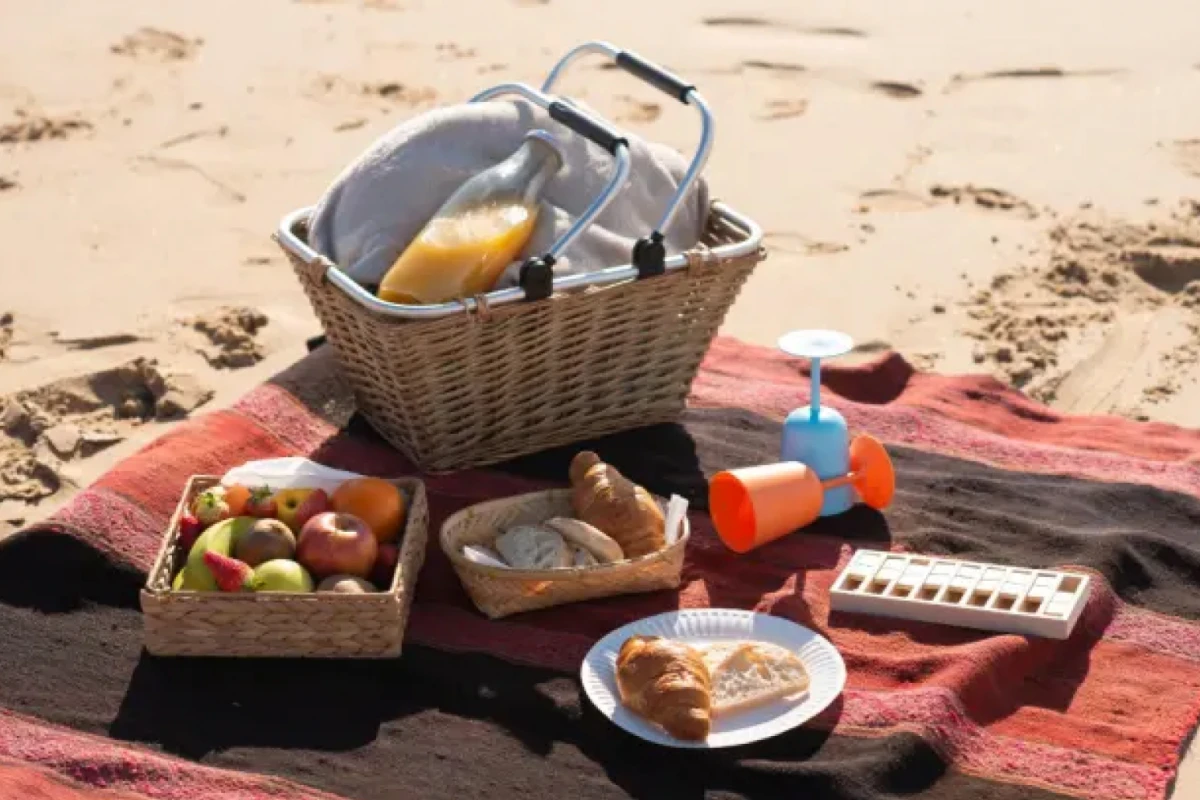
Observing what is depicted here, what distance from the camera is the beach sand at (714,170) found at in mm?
3816

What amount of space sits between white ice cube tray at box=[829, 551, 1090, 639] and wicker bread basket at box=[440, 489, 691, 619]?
252mm

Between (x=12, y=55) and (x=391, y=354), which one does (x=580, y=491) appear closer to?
(x=391, y=354)

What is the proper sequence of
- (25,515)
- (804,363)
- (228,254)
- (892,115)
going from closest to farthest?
(25,515), (804,363), (228,254), (892,115)

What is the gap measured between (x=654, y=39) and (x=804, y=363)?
2053 mm

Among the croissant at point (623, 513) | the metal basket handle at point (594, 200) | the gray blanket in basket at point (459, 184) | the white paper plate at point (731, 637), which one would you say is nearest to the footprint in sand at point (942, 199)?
the gray blanket in basket at point (459, 184)

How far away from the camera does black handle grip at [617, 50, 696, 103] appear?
3188mm

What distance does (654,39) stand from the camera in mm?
5543

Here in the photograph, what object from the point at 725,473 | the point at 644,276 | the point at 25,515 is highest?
the point at 644,276

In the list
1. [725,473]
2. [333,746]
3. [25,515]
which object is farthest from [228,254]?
[333,746]

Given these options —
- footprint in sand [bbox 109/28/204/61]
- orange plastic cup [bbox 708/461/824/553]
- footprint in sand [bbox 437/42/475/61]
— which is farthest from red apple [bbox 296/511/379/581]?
footprint in sand [bbox 109/28/204/61]

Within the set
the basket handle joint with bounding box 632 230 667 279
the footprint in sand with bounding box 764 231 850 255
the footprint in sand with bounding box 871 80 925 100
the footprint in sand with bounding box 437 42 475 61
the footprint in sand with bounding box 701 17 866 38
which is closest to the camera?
the basket handle joint with bounding box 632 230 667 279

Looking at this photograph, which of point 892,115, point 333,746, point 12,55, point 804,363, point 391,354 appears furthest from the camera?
point 12,55

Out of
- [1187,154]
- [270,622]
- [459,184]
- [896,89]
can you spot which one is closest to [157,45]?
[896,89]

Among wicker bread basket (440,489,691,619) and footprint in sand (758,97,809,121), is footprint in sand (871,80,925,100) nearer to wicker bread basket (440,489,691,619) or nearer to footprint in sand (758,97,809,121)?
footprint in sand (758,97,809,121)
